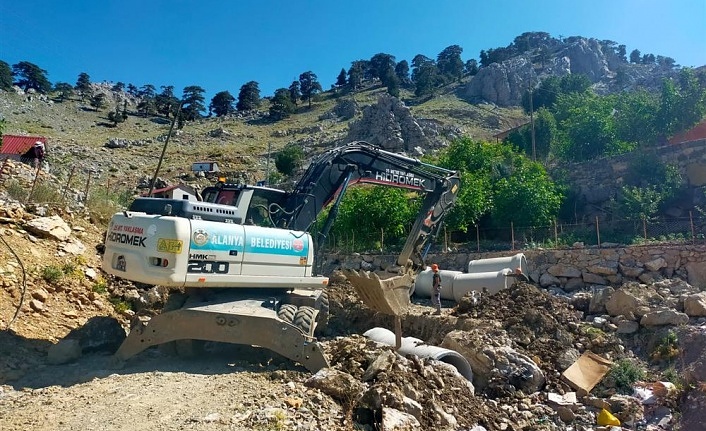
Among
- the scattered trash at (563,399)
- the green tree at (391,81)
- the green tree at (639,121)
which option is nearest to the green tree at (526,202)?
the green tree at (639,121)

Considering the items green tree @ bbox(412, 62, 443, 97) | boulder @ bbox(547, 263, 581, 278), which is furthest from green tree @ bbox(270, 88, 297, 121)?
boulder @ bbox(547, 263, 581, 278)

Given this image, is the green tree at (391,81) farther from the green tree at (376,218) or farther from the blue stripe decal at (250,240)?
the blue stripe decal at (250,240)

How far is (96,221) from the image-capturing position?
13172mm

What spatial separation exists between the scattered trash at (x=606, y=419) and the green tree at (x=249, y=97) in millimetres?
87897

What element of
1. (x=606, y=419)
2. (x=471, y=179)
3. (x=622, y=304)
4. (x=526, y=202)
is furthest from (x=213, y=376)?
(x=471, y=179)

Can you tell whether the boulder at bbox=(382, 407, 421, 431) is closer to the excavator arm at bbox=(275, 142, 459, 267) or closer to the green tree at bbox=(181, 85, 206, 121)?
the excavator arm at bbox=(275, 142, 459, 267)

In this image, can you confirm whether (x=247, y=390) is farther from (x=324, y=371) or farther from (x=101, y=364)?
(x=101, y=364)

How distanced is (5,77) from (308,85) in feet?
151

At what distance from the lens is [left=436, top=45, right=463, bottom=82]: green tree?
9794 cm

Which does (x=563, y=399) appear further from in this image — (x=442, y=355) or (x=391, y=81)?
(x=391, y=81)

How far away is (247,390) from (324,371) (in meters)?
0.98

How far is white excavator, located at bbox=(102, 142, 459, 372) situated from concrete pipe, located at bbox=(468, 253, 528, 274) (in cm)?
706

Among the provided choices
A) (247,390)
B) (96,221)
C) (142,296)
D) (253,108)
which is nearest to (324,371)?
(247,390)

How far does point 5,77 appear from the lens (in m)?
70.1
